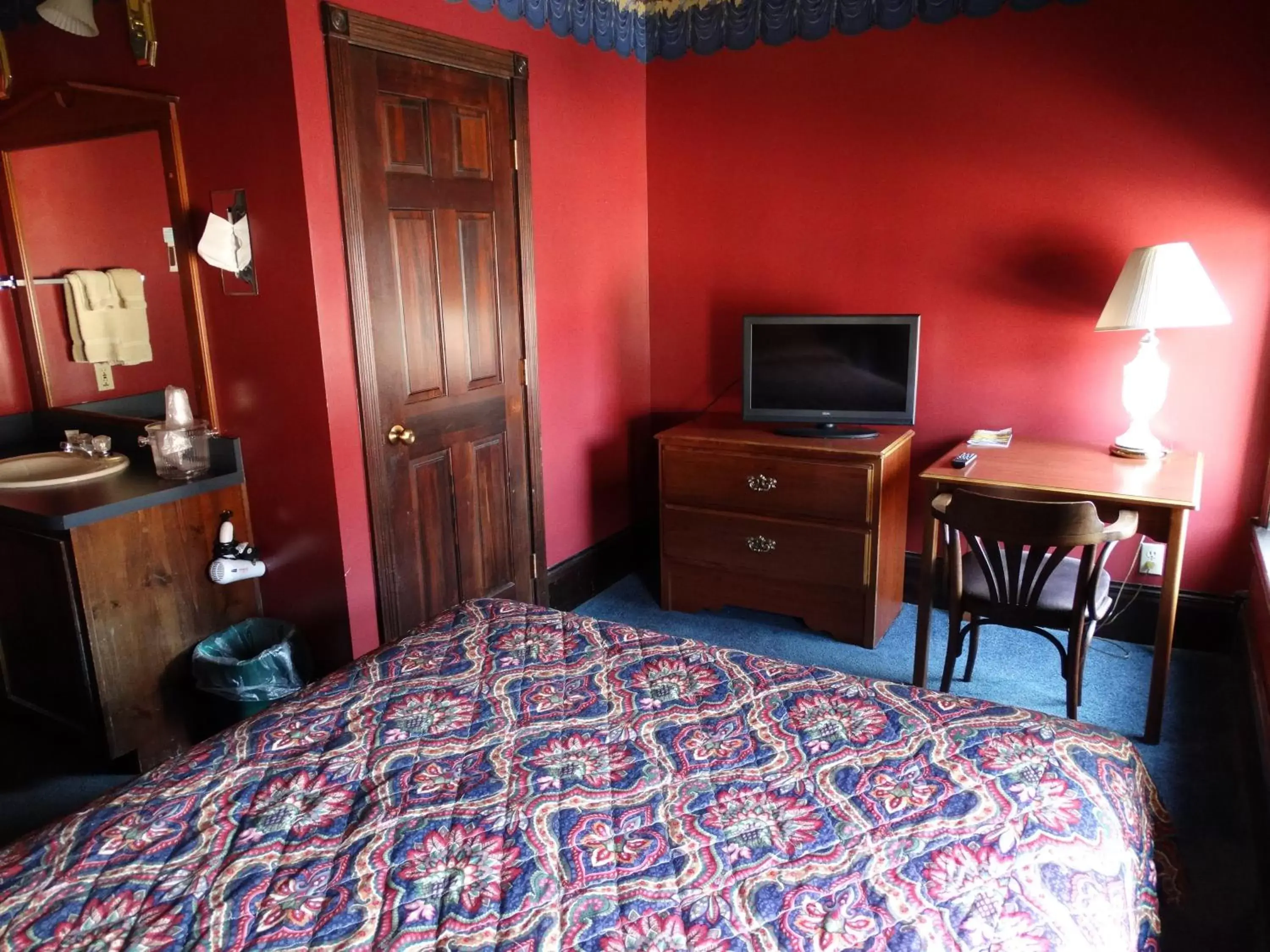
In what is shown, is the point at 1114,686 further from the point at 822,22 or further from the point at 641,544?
the point at 822,22

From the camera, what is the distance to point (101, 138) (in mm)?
2732

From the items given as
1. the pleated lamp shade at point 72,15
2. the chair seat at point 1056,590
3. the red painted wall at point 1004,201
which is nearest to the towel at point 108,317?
the pleated lamp shade at point 72,15

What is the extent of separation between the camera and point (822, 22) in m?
3.39

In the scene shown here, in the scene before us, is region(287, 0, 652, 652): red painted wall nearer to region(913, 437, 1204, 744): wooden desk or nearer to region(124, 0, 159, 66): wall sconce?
region(124, 0, 159, 66): wall sconce

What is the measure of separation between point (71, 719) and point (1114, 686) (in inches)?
128

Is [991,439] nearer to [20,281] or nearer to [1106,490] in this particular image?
[1106,490]

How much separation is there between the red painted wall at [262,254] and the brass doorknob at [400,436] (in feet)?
0.74

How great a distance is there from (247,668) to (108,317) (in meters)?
1.34

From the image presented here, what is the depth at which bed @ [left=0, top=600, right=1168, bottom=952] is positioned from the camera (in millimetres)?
1201

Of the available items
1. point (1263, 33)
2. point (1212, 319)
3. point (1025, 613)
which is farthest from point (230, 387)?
point (1263, 33)

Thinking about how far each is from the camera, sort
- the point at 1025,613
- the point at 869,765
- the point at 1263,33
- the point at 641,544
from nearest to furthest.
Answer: the point at 869,765 → the point at 1025,613 → the point at 1263,33 → the point at 641,544

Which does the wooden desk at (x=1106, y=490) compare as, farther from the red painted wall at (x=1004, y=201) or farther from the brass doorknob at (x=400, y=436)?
the brass doorknob at (x=400, y=436)

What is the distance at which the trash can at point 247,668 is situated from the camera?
100 inches

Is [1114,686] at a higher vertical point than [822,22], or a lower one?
lower
